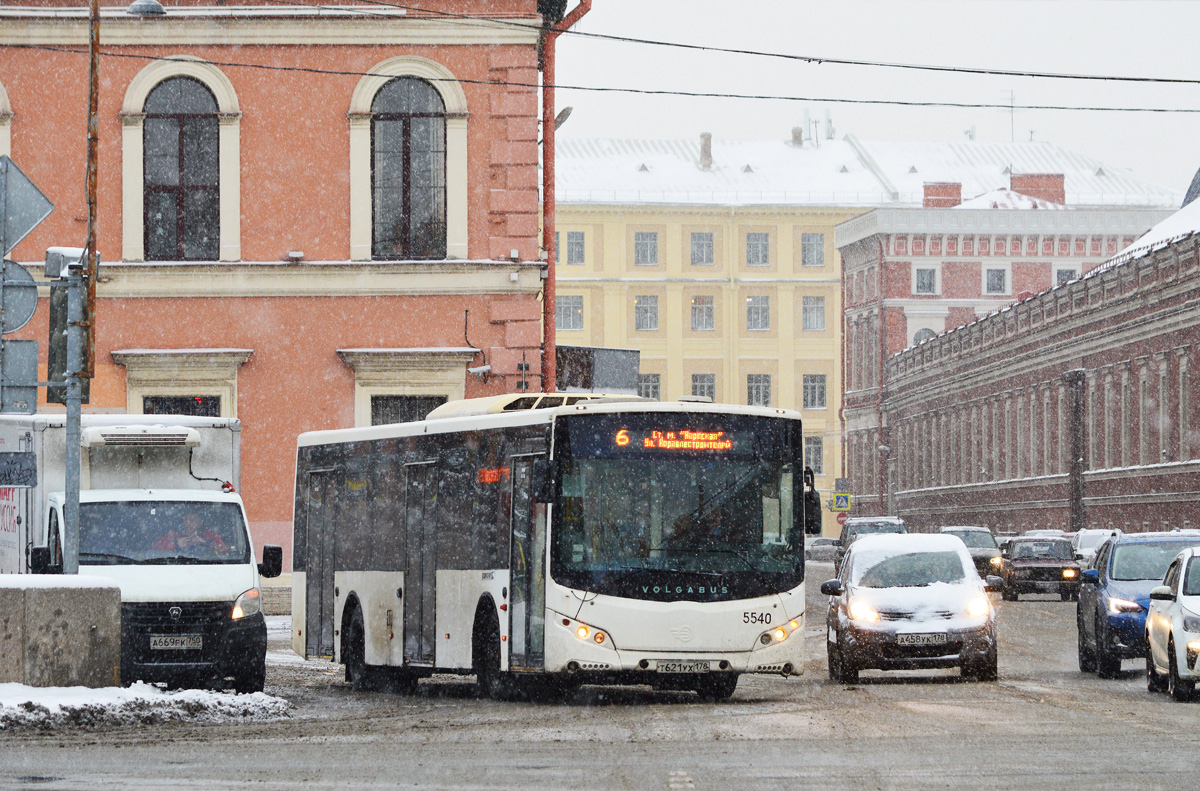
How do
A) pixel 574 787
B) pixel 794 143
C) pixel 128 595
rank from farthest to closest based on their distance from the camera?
pixel 794 143
pixel 128 595
pixel 574 787

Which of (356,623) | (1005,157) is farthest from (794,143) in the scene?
(356,623)

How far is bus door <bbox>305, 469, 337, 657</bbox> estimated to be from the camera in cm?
2388

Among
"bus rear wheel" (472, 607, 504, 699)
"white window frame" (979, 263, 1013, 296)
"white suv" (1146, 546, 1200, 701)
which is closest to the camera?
"white suv" (1146, 546, 1200, 701)

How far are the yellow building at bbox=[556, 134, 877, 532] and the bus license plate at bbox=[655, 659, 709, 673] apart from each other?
299 ft

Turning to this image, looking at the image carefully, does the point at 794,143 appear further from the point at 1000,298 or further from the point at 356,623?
the point at 356,623

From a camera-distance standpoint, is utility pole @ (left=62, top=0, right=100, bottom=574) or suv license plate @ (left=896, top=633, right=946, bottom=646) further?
suv license plate @ (left=896, top=633, right=946, bottom=646)

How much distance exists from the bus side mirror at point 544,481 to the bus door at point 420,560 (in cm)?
241

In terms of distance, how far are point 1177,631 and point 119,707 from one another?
908cm

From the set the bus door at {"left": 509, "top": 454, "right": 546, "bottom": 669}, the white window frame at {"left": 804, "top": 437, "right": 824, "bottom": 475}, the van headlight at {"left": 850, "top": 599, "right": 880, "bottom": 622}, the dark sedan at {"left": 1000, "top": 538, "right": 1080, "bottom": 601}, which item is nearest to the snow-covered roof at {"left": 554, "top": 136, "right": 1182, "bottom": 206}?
the white window frame at {"left": 804, "top": 437, "right": 824, "bottom": 475}

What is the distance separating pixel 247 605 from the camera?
20.4m

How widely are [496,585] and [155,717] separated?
387 centimetres

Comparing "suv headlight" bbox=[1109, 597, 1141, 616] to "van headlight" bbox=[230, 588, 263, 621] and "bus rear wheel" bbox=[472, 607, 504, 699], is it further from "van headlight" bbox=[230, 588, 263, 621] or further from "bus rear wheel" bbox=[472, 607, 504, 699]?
"van headlight" bbox=[230, 588, 263, 621]

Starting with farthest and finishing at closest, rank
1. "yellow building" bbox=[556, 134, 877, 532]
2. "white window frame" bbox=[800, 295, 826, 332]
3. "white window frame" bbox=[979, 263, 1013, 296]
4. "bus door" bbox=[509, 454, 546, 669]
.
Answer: "white window frame" bbox=[800, 295, 826, 332], "yellow building" bbox=[556, 134, 877, 532], "white window frame" bbox=[979, 263, 1013, 296], "bus door" bbox=[509, 454, 546, 669]

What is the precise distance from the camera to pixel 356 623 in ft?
76.2
